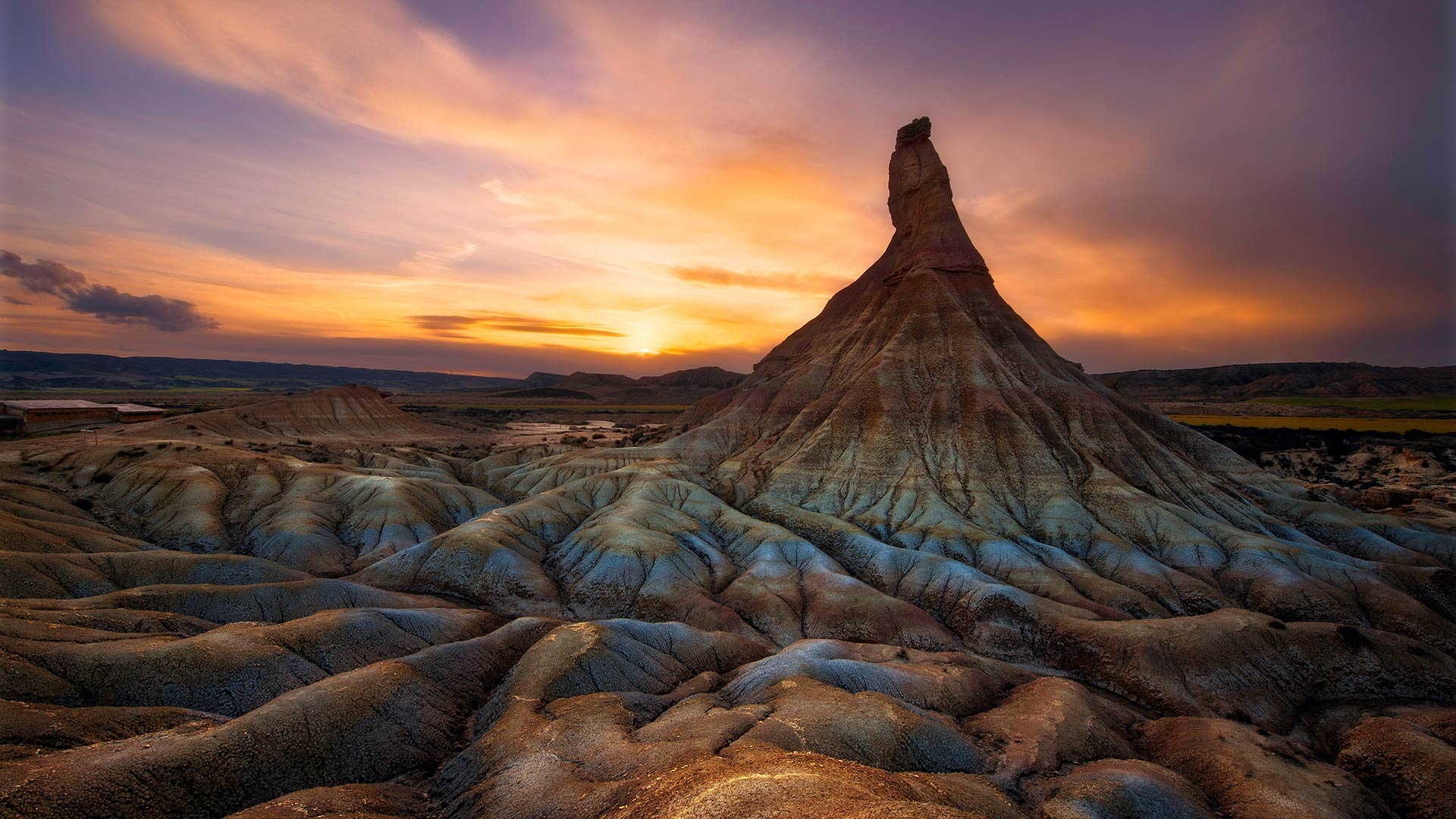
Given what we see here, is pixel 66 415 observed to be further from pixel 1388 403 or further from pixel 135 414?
pixel 1388 403

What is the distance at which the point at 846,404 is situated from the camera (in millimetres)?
71125

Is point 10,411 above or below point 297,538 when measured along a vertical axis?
above

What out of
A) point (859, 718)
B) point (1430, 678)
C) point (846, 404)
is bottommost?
point (1430, 678)

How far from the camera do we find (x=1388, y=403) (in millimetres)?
183750

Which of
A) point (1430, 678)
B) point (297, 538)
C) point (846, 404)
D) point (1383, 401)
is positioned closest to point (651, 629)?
point (297, 538)

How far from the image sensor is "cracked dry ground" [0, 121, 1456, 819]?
20.2 m

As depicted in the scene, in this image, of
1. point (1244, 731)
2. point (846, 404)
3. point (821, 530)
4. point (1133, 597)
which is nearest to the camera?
point (1244, 731)

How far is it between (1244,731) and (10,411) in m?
158

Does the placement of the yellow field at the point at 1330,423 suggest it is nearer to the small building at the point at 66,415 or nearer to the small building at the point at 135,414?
the small building at the point at 66,415

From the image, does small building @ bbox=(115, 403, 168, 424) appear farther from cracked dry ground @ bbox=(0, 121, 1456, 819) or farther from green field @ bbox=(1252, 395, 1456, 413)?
green field @ bbox=(1252, 395, 1456, 413)

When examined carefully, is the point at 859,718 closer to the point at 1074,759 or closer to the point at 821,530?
the point at 1074,759

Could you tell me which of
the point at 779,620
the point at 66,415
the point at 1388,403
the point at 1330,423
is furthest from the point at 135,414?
the point at 1388,403

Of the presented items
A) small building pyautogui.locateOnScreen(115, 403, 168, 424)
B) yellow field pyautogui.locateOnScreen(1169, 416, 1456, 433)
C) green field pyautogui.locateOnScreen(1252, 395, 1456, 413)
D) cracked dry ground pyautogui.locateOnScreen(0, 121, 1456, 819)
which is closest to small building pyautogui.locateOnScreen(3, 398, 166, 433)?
small building pyautogui.locateOnScreen(115, 403, 168, 424)

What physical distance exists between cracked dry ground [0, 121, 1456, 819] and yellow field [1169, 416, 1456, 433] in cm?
9785
